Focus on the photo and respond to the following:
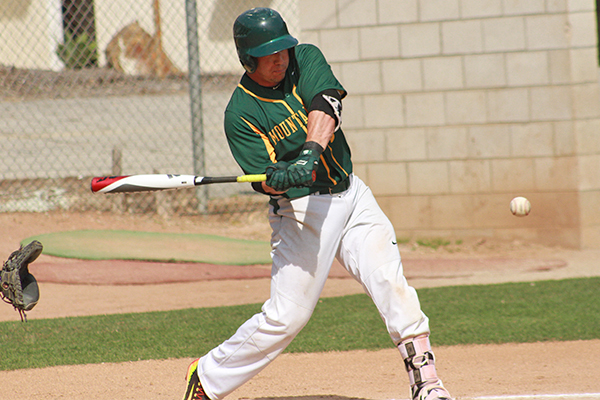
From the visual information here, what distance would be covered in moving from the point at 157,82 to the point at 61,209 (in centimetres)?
479

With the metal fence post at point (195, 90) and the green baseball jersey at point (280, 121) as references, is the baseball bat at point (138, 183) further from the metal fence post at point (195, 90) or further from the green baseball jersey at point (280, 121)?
the metal fence post at point (195, 90)

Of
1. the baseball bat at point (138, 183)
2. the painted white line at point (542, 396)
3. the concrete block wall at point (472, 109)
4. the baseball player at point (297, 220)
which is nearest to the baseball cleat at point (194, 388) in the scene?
the baseball player at point (297, 220)

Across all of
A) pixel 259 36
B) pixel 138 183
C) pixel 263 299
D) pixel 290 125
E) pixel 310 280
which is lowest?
pixel 263 299

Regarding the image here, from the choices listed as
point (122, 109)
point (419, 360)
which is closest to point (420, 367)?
point (419, 360)

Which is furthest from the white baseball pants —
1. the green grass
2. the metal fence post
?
the metal fence post

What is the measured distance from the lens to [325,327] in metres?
4.96

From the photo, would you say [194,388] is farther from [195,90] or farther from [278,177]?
[195,90]

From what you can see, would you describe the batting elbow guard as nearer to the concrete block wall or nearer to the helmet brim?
the helmet brim

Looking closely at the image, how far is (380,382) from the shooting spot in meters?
3.80

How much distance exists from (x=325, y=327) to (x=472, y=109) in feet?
13.6

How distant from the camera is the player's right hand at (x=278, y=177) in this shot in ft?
9.10

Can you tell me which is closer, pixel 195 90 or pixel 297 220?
pixel 297 220

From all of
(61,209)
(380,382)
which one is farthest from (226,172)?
(380,382)

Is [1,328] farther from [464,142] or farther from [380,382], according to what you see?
[464,142]
